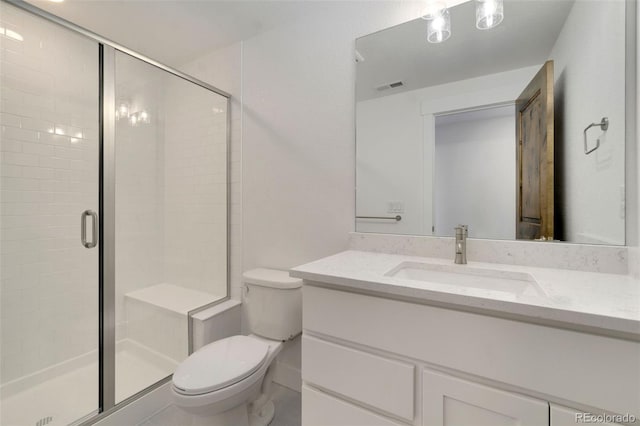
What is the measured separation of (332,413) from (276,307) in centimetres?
67

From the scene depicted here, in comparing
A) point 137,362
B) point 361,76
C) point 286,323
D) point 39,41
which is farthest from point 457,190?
point 39,41

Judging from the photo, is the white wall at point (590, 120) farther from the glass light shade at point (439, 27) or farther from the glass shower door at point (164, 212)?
the glass shower door at point (164, 212)

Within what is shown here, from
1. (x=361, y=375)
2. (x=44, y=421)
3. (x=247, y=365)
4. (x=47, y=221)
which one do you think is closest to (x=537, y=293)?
(x=361, y=375)

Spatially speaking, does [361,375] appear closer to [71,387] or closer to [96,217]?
[96,217]

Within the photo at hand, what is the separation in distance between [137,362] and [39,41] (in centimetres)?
212

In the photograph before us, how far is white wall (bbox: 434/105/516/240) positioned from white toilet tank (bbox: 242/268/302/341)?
830 mm

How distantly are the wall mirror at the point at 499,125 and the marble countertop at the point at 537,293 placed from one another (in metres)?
0.23

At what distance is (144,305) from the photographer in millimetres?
1946

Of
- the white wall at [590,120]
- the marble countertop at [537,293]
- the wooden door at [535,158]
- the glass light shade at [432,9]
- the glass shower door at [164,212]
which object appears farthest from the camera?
the glass shower door at [164,212]

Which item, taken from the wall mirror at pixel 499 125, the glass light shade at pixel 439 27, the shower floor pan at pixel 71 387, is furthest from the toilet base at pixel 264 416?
the glass light shade at pixel 439 27

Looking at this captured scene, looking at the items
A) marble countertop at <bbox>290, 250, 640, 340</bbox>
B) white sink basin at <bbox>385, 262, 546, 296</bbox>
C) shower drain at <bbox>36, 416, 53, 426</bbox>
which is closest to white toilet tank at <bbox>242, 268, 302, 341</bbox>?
marble countertop at <bbox>290, 250, 640, 340</bbox>

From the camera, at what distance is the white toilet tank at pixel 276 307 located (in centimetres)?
151

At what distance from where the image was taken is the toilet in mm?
1111

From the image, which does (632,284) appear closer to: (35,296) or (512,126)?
(512,126)
